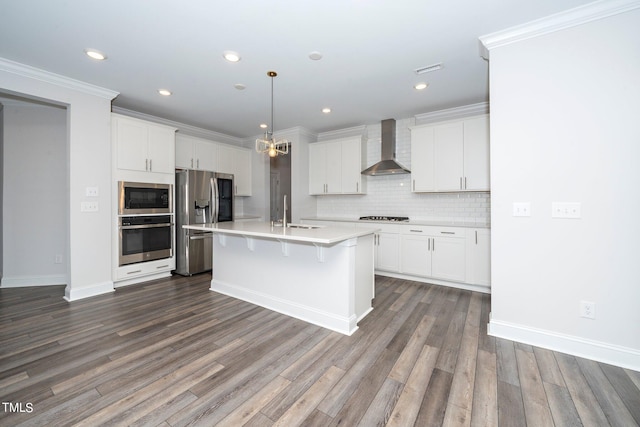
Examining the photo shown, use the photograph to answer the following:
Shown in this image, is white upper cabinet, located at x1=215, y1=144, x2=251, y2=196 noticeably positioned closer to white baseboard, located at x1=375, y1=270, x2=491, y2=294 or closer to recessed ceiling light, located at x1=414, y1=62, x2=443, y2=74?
white baseboard, located at x1=375, y1=270, x2=491, y2=294

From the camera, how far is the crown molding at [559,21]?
1941mm

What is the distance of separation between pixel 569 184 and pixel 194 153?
17.2ft

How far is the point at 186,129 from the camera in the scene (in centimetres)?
513

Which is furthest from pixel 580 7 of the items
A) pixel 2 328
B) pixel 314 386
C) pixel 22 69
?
pixel 2 328

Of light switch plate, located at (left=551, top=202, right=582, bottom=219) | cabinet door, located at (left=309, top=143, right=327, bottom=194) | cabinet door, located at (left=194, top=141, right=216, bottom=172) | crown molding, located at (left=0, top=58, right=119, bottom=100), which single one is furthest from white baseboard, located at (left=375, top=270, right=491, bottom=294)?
crown molding, located at (left=0, top=58, right=119, bottom=100)

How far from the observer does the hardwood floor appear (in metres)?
1.52

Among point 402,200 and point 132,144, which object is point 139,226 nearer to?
point 132,144

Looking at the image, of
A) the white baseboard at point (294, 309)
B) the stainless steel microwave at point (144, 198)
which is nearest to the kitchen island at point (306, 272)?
the white baseboard at point (294, 309)

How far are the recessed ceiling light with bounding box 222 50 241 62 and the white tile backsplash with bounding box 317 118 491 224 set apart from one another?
3.01m

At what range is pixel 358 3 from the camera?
6.50ft

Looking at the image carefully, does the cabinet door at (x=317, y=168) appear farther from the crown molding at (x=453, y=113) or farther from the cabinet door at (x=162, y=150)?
the cabinet door at (x=162, y=150)

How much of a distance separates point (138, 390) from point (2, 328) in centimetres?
206

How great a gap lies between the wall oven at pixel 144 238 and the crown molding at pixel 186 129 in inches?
69.4

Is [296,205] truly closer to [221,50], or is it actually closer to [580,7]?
[221,50]
